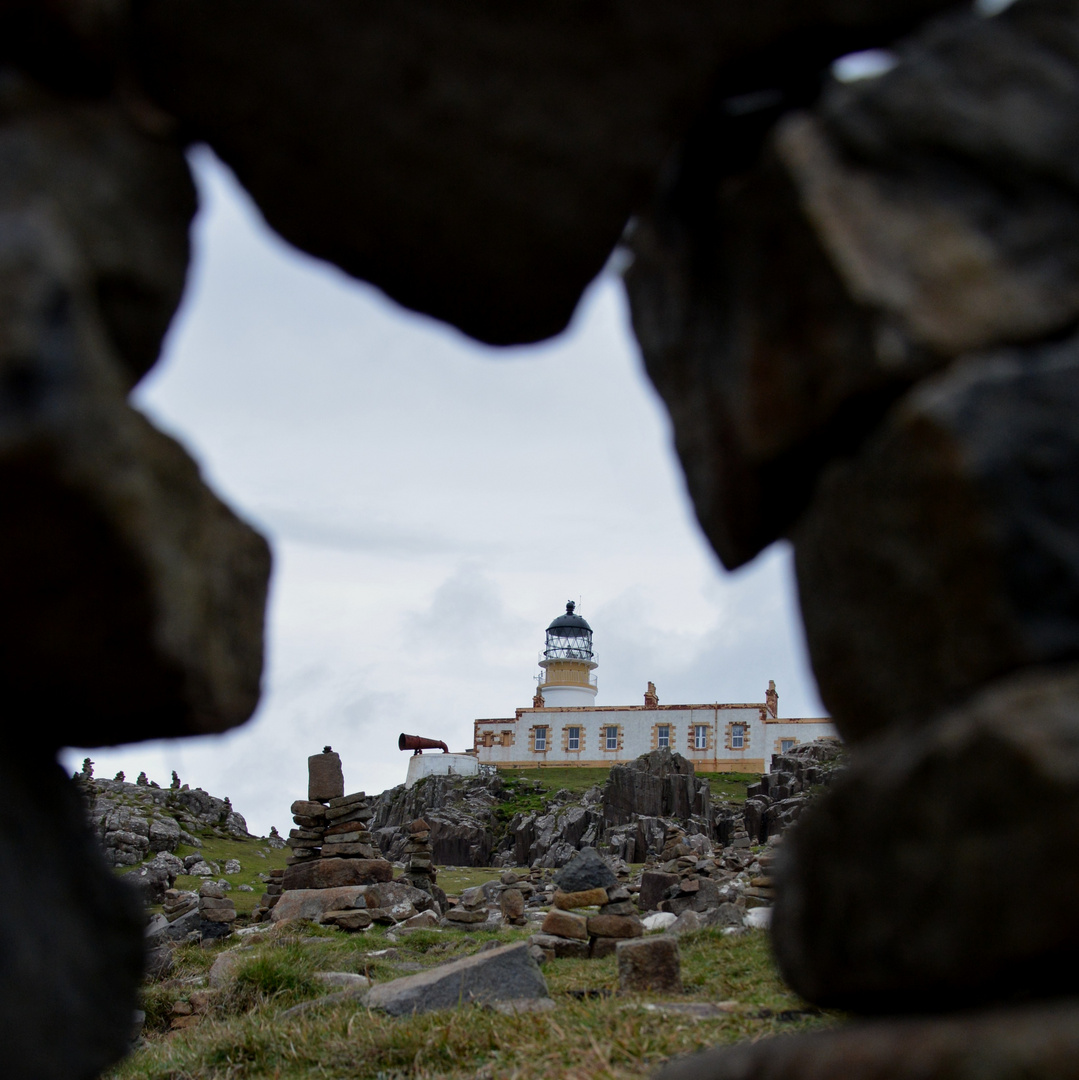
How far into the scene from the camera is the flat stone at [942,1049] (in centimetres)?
122

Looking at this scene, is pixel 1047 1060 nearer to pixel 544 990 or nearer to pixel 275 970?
pixel 544 990

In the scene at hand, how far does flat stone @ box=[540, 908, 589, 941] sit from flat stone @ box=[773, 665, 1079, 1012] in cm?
974

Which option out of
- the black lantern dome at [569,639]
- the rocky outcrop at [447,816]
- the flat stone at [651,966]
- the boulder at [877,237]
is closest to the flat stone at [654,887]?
the flat stone at [651,966]

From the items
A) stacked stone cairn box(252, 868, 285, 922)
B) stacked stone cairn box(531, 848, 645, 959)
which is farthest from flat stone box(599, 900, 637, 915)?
stacked stone cairn box(252, 868, 285, 922)

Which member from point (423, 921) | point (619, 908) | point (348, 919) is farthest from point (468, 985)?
point (423, 921)

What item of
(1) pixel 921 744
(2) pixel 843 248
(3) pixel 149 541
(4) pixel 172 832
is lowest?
(4) pixel 172 832

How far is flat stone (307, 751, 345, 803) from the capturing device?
18.1 meters

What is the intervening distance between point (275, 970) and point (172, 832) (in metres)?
25.3

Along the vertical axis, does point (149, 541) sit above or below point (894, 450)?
below

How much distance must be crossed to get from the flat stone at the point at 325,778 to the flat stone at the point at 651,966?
1193cm

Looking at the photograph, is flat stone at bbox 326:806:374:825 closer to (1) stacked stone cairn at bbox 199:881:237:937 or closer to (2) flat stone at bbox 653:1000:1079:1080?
(1) stacked stone cairn at bbox 199:881:237:937

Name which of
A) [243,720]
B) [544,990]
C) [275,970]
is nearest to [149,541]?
[243,720]

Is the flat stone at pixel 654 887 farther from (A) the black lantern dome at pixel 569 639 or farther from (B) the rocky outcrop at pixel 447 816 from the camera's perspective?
(A) the black lantern dome at pixel 569 639

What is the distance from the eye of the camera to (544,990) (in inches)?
255
